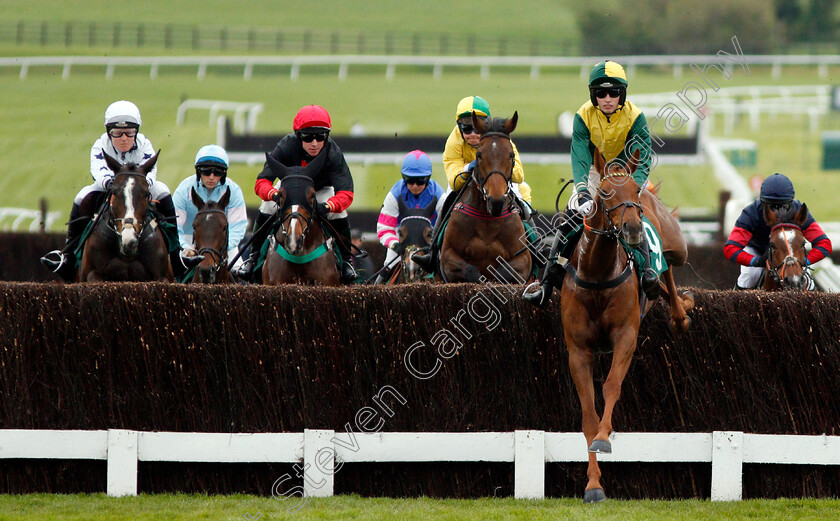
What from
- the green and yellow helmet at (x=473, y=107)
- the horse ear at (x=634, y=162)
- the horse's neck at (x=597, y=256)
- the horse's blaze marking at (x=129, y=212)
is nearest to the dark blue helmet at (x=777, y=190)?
the green and yellow helmet at (x=473, y=107)

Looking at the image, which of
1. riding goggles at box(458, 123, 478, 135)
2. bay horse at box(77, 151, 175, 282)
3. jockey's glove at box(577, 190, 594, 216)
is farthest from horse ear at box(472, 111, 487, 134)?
bay horse at box(77, 151, 175, 282)

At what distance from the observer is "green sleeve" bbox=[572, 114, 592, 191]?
20.8 ft

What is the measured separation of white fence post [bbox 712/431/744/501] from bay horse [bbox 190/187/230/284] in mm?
4135

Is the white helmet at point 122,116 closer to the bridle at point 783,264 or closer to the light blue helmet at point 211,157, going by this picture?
the light blue helmet at point 211,157

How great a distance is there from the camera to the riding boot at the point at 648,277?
235 inches

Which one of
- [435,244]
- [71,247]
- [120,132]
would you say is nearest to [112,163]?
[120,132]

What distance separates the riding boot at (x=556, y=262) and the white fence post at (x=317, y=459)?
1.39 m

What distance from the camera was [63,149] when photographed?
36.2m

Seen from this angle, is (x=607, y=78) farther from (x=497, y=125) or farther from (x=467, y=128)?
(x=467, y=128)

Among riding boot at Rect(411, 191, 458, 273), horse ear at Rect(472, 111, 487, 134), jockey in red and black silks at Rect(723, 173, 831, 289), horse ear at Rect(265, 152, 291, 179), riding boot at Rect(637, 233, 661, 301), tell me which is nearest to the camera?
riding boot at Rect(637, 233, 661, 301)

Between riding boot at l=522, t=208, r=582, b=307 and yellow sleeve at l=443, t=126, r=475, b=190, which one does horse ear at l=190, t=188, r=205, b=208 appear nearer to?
yellow sleeve at l=443, t=126, r=475, b=190

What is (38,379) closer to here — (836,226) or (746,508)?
(746,508)

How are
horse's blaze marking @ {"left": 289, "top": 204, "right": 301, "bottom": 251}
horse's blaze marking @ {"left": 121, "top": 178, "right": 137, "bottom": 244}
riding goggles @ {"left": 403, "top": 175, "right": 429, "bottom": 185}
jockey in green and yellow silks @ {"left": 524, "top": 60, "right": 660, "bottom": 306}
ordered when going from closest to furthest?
1. jockey in green and yellow silks @ {"left": 524, "top": 60, "right": 660, "bottom": 306}
2. horse's blaze marking @ {"left": 121, "top": 178, "right": 137, "bottom": 244}
3. horse's blaze marking @ {"left": 289, "top": 204, "right": 301, "bottom": 251}
4. riding goggles @ {"left": 403, "top": 175, "right": 429, "bottom": 185}

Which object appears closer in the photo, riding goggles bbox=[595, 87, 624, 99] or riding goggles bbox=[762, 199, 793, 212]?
riding goggles bbox=[595, 87, 624, 99]
